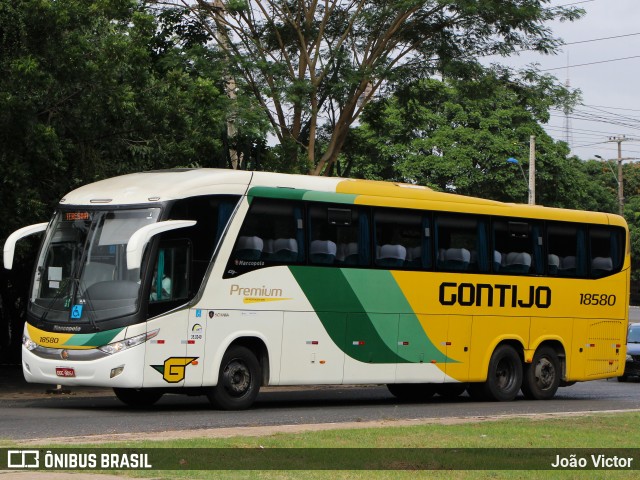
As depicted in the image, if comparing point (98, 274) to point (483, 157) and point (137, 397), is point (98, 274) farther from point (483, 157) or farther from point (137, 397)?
point (483, 157)

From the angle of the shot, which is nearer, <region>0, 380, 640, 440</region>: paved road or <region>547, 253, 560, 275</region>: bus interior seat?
<region>0, 380, 640, 440</region>: paved road

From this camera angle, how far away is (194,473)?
10.7m

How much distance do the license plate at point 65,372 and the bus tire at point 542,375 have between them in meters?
9.17

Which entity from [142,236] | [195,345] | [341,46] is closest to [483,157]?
[341,46]

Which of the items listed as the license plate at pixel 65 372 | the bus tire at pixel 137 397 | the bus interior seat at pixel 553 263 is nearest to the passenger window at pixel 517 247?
the bus interior seat at pixel 553 263

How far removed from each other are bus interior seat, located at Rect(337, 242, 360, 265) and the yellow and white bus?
0.03m

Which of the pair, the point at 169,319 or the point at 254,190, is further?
the point at 254,190

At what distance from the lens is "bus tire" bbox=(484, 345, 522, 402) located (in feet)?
73.7

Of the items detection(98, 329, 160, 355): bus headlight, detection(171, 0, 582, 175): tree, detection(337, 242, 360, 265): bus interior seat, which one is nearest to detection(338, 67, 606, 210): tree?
detection(171, 0, 582, 175): tree

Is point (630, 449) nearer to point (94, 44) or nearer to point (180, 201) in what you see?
point (180, 201)

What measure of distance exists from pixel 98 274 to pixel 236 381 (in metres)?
→ 2.68

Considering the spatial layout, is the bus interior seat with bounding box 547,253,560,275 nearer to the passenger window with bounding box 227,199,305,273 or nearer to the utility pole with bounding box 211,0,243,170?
the passenger window with bounding box 227,199,305,273

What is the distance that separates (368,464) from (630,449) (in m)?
3.40

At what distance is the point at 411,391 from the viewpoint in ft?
77.5
